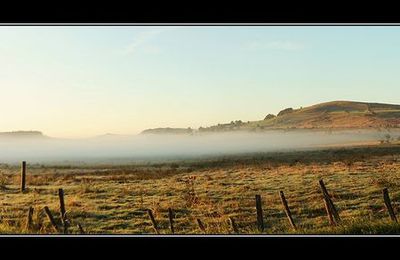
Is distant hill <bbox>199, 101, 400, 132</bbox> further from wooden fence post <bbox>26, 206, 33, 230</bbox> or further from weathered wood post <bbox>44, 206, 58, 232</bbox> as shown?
wooden fence post <bbox>26, 206, 33, 230</bbox>

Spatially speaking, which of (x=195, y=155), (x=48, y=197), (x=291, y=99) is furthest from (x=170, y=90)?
(x=48, y=197)

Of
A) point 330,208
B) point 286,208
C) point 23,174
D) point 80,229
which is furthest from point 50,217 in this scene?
point 330,208

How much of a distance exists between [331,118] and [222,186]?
0.87m

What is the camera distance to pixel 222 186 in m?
2.89

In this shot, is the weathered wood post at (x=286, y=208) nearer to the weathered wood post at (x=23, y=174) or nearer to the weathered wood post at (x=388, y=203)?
the weathered wood post at (x=388, y=203)

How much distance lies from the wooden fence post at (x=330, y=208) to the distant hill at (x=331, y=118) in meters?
0.41

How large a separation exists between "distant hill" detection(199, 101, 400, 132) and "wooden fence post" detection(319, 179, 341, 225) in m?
0.41

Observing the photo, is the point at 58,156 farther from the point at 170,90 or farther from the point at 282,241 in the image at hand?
the point at 282,241

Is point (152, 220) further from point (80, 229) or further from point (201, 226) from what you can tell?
point (80, 229)

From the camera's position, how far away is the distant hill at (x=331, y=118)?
9.55ft

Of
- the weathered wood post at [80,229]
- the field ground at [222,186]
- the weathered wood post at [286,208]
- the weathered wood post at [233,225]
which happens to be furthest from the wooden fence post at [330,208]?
the weathered wood post at [80,229]

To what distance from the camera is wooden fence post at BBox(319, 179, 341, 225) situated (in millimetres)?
2781

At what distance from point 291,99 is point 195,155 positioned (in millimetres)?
772

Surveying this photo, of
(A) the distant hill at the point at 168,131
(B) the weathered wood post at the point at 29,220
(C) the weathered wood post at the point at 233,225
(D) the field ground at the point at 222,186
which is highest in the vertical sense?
(A) the distant hill at the point at 168,131
